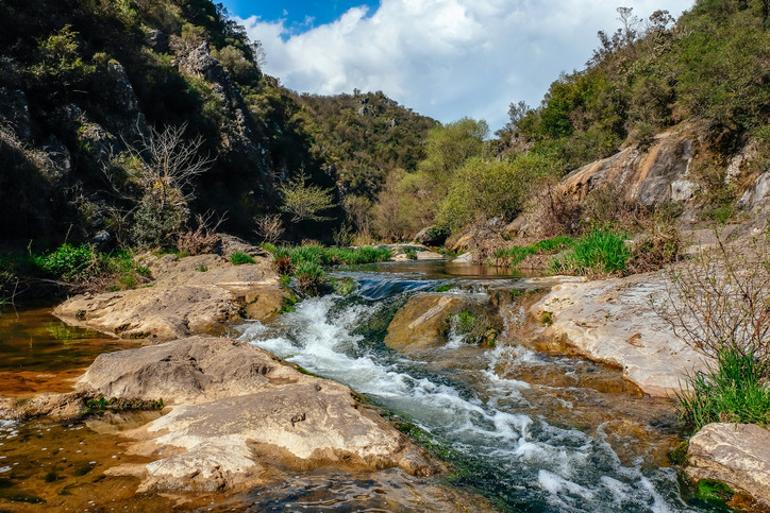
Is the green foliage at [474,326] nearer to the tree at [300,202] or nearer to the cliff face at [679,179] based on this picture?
the cliff face at [679,179]

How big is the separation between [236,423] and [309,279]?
883 centimetres

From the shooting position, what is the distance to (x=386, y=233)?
2044 inches

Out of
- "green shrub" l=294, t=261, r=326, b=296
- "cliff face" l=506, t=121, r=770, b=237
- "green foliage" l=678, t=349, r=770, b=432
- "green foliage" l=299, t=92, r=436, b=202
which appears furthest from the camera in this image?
"green foliage" l=299, t=92, r=436, b=202

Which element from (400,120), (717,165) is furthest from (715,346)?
(400,120)

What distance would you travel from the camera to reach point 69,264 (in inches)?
539

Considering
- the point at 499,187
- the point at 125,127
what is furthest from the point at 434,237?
the point at 125,127

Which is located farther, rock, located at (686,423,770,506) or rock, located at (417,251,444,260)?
rock, located at (417,251,444,260)

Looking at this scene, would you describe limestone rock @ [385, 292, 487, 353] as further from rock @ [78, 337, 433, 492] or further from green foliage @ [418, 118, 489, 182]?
green foliage @ [418, 118, 489, 182]

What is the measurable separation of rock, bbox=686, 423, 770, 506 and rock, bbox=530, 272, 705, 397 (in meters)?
1.71

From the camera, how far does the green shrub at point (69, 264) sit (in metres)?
13.4

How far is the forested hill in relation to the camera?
17188 millimetres

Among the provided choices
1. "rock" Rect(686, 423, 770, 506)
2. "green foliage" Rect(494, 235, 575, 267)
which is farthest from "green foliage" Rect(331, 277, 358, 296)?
"rock" Rect(686, 423, 770, 506)

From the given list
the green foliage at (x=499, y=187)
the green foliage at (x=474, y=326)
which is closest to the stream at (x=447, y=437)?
the green foliage at (x=474, y=326)

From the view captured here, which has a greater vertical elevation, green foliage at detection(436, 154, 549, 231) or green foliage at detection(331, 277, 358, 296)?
green foliage at detection(436, 154, 549, 231)
